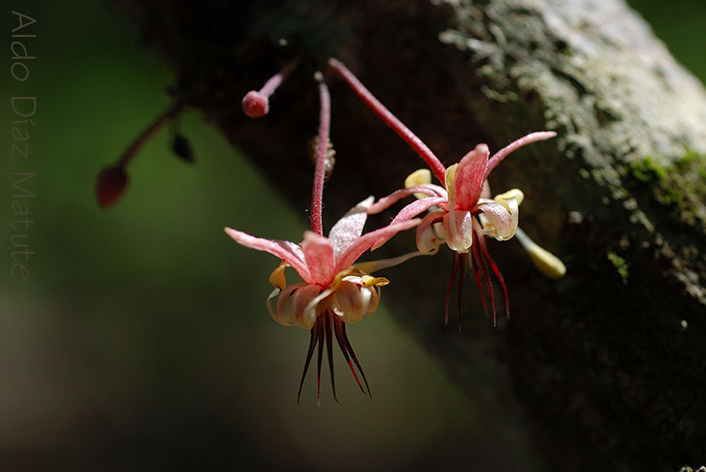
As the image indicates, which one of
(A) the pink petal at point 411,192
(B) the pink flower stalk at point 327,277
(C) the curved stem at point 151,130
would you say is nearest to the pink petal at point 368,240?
(B) the pink flower stalk at point 327,277

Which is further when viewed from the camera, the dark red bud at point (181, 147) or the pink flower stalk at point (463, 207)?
the dark red bud at point (181, 147)

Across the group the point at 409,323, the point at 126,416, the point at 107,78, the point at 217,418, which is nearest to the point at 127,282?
the point at 126,416

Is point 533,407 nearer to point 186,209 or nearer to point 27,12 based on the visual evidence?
point 27,12

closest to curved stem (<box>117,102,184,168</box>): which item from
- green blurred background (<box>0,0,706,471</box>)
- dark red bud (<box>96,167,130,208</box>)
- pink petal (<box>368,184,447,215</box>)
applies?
dark red bud (<box>96,167,130,208</box>)

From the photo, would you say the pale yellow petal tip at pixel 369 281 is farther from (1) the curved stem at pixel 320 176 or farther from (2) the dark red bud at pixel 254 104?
(2) the dark red bud at pixel 254 104

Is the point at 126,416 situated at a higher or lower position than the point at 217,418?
lower

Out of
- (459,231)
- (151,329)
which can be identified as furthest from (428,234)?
(151,329)
